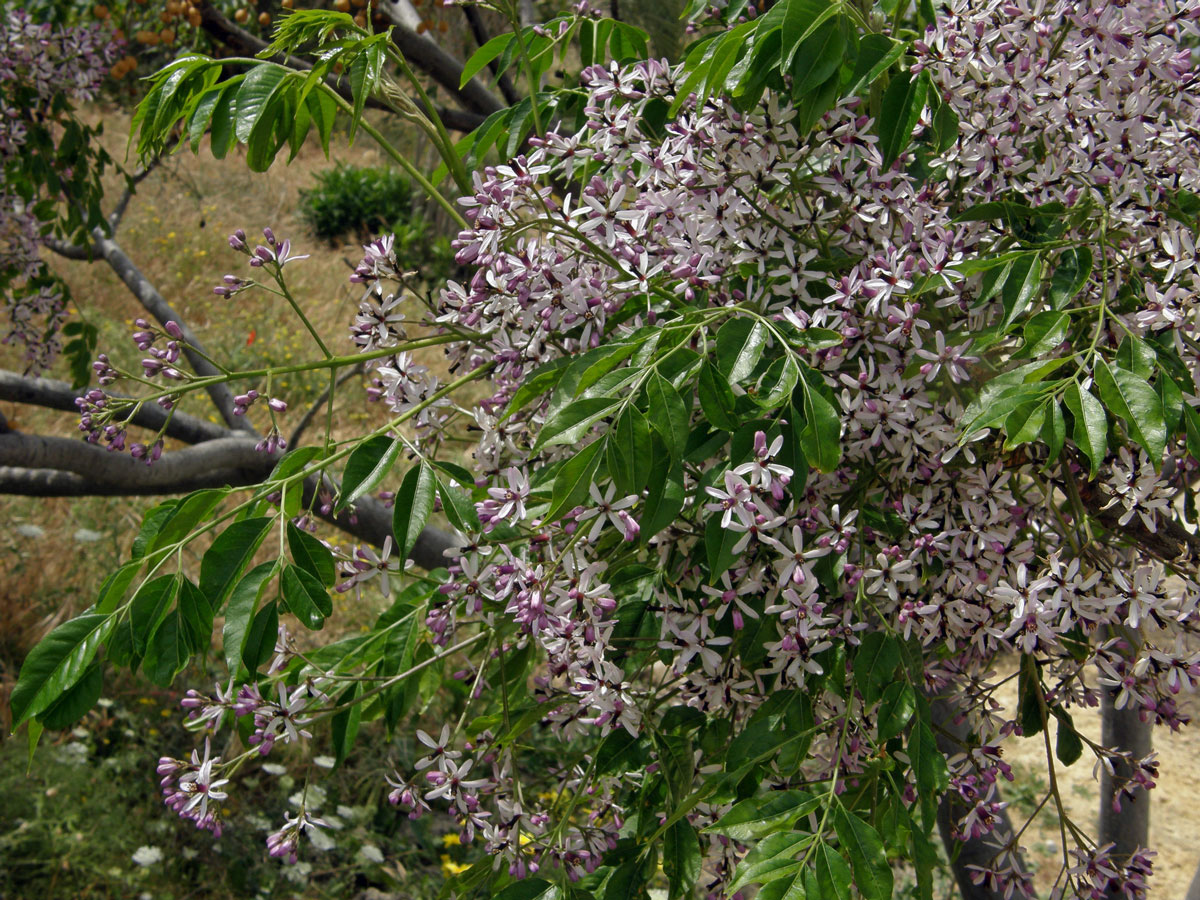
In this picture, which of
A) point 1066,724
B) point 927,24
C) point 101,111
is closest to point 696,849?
point 1066,724

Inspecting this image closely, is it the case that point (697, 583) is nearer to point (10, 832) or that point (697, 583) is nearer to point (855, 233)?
point (855, 233)

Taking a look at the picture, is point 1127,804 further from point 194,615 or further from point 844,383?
point 194,615

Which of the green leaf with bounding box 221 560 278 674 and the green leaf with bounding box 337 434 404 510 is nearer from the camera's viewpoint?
the green leaf with bounding box 221 560 278 674

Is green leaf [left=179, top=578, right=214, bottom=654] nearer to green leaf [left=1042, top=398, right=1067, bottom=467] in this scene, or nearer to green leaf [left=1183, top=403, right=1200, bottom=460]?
green leaf [left=1042, top=398, right=1067, bottom=467]

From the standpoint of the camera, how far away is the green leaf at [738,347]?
0.95 metres

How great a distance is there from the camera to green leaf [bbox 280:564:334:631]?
1.00m

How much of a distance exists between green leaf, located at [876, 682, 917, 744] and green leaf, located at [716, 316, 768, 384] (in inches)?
16.1

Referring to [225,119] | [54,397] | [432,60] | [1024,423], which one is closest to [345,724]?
[225,119]

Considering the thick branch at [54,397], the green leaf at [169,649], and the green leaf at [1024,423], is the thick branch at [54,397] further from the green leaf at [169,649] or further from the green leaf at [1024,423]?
the green leaf at [1024,423]

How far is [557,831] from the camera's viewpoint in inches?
45.9

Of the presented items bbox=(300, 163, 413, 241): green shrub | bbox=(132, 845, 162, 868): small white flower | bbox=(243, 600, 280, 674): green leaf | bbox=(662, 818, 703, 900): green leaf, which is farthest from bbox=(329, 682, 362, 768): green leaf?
bbox=(300, 163, 413, 241): green shrub

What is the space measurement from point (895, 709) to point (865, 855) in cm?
17

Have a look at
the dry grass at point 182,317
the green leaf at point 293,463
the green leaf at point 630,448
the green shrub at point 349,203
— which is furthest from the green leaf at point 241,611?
the green shrub at point 349,203

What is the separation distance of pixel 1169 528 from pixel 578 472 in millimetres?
775
